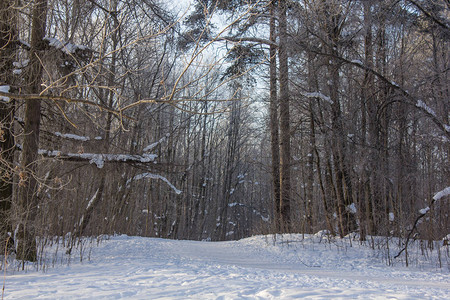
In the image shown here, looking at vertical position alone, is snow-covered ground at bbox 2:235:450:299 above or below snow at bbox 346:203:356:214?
below

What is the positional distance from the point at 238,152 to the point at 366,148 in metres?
19.1

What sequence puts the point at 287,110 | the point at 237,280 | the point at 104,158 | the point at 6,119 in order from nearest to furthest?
the point at 237,280 → the point at 6,119 → the point at 104,158 → the point at 287,110

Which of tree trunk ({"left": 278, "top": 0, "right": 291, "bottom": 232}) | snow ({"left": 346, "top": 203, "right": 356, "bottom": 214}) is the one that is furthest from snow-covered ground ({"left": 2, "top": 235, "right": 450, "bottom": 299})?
tree trunk ({"left": 278, "top": 0, "right": 291, "bottom": 232})

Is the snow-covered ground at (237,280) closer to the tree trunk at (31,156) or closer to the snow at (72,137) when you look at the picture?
the tree trunk at (31,156)

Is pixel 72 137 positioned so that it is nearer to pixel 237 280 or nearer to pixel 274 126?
pixel 237 280

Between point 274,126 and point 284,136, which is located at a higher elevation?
point 274,126

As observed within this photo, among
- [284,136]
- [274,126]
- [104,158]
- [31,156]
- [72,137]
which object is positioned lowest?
[31,156]

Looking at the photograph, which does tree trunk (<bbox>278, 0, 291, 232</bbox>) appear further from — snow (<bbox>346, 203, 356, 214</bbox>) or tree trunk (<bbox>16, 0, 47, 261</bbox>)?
tree trunk (<bbox>16, 0, 47, 261</bbox>)

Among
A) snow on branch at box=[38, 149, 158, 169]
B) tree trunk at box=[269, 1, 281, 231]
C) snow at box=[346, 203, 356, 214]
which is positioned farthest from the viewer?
tree trunk at box=[269, 1, 281, 231]

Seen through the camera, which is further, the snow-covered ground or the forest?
the forest

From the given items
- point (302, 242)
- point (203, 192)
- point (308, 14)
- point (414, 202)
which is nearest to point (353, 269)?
point (302, 242)

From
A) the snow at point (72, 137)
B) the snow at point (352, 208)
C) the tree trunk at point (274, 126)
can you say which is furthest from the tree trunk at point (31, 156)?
the snow at point (352, 208)

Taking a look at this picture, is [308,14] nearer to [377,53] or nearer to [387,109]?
[377,53]

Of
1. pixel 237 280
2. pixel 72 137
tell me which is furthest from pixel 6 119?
pixel 237 280
